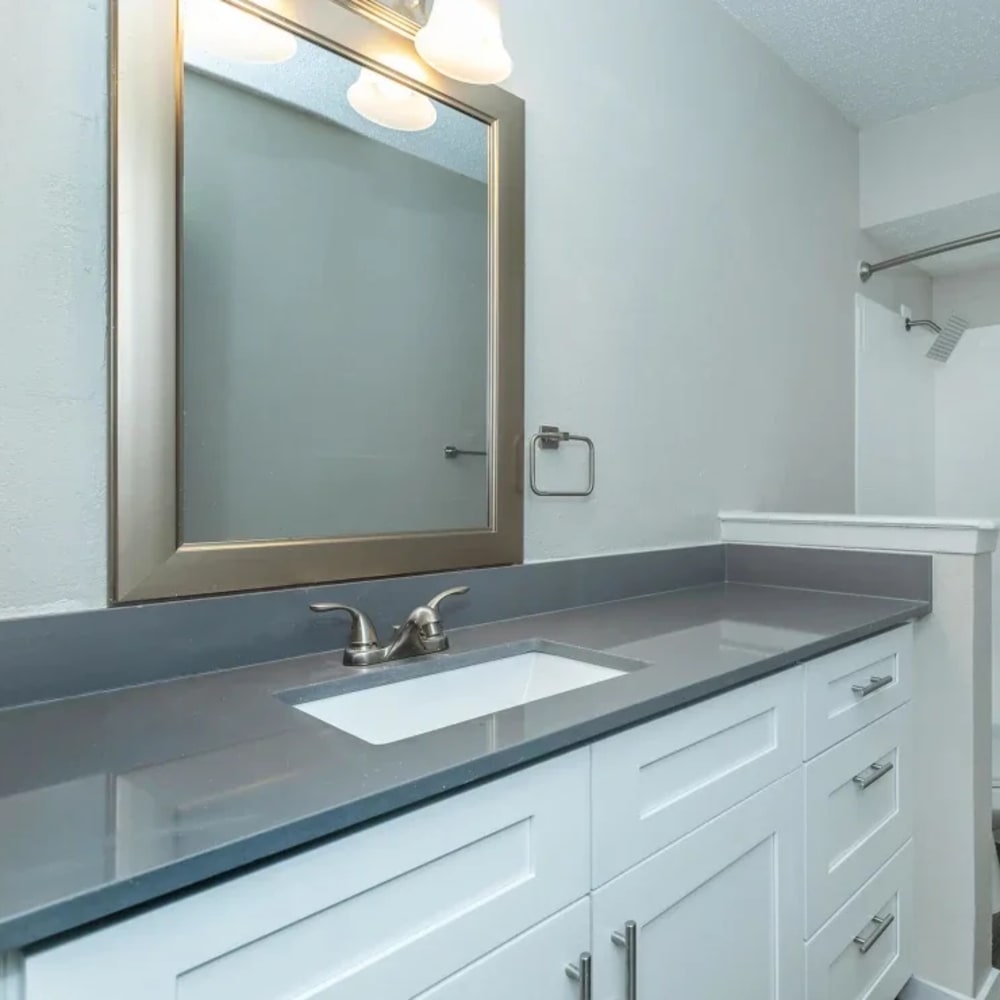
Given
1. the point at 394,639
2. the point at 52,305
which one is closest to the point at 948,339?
the point at 394,639

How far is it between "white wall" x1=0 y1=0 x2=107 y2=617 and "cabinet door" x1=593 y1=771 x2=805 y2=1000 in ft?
2.53

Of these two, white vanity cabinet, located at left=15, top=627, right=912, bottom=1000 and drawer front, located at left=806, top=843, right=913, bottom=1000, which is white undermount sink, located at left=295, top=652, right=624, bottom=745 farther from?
drawer front, located at left=806, top=843, right=913, bottom=1000

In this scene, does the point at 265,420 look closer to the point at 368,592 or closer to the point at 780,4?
the point at 368,592

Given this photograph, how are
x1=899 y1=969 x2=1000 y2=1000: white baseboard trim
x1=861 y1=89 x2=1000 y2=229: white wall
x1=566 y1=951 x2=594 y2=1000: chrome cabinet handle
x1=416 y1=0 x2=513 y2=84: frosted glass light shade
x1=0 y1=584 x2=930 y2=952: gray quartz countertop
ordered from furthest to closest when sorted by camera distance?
x1=861 y1=89 x2=1000 y2=229: white wall, x1=899 y1=969 x2=1000 y2=1000: white baseboard trim, x1=416 y1=0 x2=513 y2=84: frosted glass light shade, x1=566 y1=951 x2=594 y2=1000: chrome cabinet handle, x1=0 y1=584 x2=930 y2=952: gray quartz countertop

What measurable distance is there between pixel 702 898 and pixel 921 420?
2.72 metres

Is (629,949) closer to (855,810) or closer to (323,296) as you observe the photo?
(855,810)

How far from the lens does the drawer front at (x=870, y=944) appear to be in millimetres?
1273

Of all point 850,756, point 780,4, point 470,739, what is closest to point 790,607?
point 850,756

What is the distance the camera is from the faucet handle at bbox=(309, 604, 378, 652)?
3.56 ft

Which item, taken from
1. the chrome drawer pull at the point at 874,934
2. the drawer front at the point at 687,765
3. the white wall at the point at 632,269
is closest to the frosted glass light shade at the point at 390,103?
the white wall at the point at 632,269

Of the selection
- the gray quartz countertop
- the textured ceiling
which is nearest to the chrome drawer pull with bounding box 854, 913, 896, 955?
the gray quartz countertop

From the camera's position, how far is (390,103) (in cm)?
128

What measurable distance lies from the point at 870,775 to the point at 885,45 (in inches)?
80.6

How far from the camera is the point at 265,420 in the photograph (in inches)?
45.2
